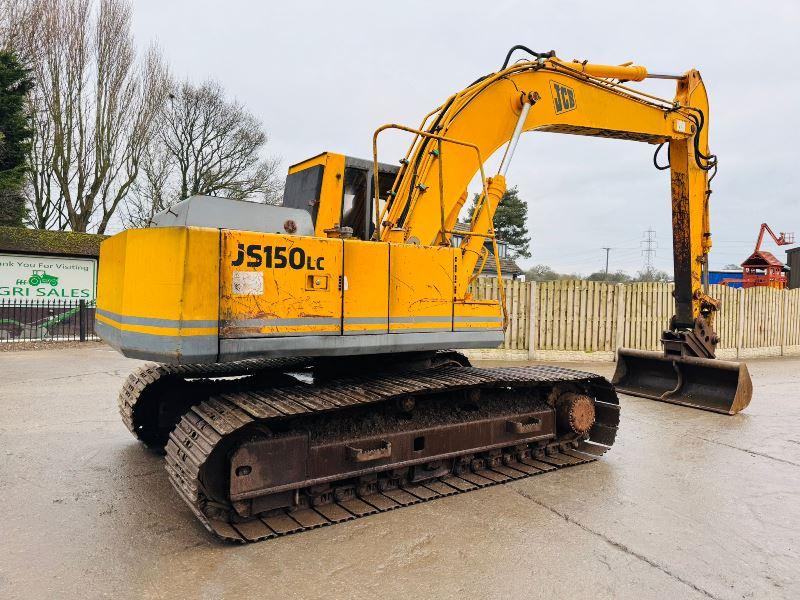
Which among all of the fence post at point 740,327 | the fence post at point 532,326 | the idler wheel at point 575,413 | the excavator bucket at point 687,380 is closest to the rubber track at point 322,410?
the idler wheel at point 575,413

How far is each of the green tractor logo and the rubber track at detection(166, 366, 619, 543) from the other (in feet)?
44.0

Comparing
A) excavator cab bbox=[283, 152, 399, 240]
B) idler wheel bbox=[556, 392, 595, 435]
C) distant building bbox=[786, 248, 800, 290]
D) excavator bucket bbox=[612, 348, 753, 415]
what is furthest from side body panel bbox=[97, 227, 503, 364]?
distant building bbox=[786, 248, 800, 290]

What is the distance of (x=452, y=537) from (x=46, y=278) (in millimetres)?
14991

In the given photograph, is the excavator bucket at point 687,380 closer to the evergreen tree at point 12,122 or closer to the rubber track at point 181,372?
the rubber track at point 181,372

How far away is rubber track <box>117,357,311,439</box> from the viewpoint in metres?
4.88

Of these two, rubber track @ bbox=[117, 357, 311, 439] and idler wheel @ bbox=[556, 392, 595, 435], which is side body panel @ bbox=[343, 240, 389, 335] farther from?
idler wheel @ bbox=[556, 392, 595, 435]

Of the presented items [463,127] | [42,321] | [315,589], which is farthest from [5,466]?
[42,321]

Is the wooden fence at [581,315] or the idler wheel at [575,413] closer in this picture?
the idler wheel at [575,413]

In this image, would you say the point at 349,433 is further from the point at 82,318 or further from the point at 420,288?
the point at 82,318

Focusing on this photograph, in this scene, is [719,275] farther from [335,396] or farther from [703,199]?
[335,396]

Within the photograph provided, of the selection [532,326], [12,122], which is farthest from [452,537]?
[12,122]

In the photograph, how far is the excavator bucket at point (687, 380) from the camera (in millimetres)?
7137

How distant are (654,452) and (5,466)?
5.94 meters

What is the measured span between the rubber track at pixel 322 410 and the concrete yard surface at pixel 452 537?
0.36 feet
